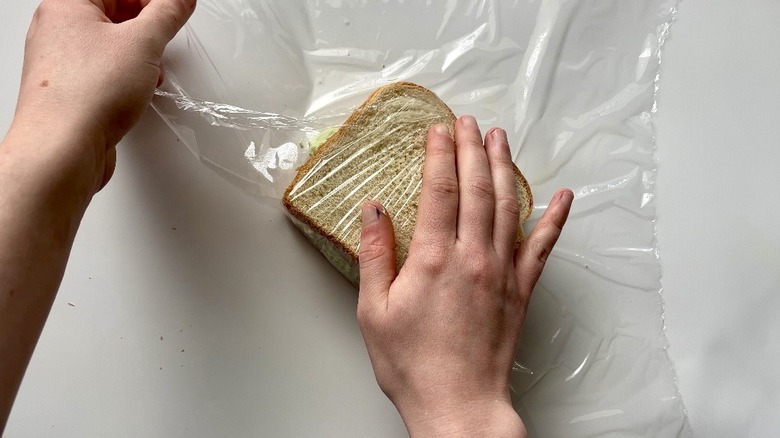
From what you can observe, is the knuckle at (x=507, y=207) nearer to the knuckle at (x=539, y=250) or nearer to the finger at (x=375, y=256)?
the knuckle at (x=539, y=250)

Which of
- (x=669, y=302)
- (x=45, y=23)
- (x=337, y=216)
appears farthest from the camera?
(x=669, y=302)

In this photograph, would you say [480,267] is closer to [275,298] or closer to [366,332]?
[366,332]

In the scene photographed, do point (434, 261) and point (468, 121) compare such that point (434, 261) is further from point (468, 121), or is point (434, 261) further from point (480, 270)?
point (468, 121)

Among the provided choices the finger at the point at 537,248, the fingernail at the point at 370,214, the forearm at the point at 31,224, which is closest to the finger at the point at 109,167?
the forearm at the point at 31,224

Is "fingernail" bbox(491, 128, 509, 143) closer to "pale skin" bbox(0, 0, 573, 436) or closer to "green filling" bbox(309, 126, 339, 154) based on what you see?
"pale skin" bbox(0, 0, 573, 436)

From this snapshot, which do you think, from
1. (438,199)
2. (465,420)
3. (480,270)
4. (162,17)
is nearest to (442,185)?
(438,199)

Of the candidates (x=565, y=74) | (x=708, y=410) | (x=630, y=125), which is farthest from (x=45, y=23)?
(x=708, y=410)

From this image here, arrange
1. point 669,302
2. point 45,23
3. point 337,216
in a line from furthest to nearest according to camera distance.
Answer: point 669,302, point 337,216, point 45,23
